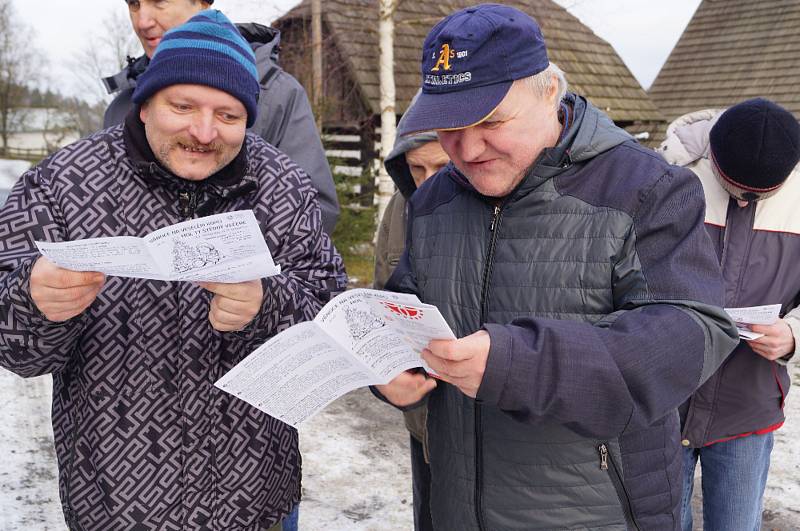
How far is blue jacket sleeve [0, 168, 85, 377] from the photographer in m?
1.61

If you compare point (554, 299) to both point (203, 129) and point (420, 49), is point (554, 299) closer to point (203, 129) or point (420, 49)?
point (203, 129)

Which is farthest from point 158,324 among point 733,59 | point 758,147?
point 733,59

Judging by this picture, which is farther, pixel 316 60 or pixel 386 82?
pixel 316 60

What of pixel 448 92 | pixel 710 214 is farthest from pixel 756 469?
pixel 448 92

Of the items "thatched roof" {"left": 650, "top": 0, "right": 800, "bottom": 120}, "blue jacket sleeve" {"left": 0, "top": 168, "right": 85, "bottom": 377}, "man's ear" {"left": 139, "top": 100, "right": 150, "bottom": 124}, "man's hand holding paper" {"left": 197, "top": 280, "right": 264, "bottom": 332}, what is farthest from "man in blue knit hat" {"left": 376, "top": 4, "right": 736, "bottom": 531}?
"thatched roof" {"left": 650, "top": 0, "right": 800, "bottom": 120}

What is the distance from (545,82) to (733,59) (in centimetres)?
1901

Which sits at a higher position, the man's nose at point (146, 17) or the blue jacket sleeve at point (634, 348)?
the man's nose at point (146, 17)

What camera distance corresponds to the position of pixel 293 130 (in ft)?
8.71

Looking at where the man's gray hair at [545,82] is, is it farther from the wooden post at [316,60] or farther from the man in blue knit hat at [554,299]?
the wooden post at [316,60]

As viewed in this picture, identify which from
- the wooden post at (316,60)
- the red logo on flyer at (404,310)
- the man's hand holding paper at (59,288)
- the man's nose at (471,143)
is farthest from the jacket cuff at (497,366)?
the wooden post at (316,60)

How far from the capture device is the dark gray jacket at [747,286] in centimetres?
254

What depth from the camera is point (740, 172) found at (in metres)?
2.42

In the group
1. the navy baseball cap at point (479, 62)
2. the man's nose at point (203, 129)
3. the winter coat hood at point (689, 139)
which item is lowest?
the winter coat hood at point (689, 139)

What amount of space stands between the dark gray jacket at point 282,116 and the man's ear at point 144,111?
0.74 m
